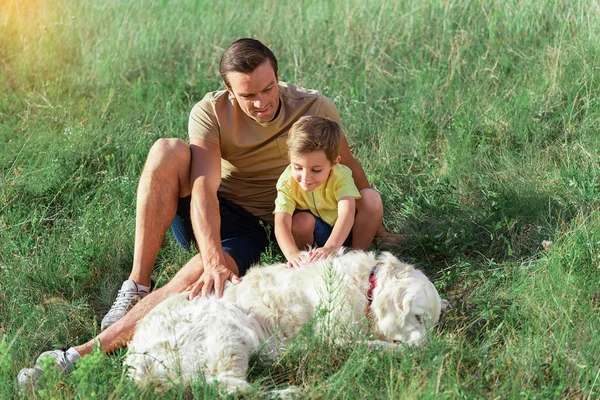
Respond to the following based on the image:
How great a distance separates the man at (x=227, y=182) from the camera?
4.54m

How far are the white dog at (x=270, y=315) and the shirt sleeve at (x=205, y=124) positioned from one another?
1.24m

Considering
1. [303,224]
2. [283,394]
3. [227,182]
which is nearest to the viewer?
[283,394]

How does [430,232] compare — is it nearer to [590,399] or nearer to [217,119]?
[217,119]

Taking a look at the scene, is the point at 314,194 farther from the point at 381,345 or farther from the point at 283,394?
the point at 283,394

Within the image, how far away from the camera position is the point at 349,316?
3773 mm

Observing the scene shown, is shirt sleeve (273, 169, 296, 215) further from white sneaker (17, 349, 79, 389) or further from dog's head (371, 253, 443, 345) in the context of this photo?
white sneaker (17, 349, 79, 389)

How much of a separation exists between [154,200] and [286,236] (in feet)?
2.97

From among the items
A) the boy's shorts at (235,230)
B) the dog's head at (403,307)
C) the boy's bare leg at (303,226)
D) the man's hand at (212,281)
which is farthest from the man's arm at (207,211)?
the dog's head at (403,307)

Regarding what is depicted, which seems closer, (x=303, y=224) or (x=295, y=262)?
(x=295, y=262)

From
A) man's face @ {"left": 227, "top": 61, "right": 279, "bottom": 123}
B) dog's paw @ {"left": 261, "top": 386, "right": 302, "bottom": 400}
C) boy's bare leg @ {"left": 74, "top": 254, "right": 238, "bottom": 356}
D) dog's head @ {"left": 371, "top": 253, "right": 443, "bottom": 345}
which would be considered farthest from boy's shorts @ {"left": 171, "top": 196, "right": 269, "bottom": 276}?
dog's paw @ {"left": 261, "top": 386, "right": 302, "bottom": 400}

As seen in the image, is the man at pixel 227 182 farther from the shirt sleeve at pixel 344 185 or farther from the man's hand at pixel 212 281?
the shirt sleeve at pixel 344 185

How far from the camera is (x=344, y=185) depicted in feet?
14.9

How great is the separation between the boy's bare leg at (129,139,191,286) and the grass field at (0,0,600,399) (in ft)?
1.13

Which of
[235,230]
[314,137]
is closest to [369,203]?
[314,137]
